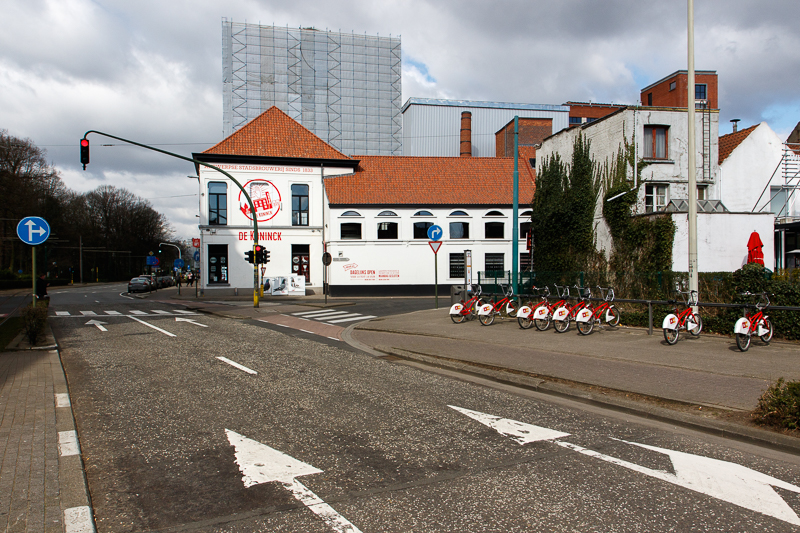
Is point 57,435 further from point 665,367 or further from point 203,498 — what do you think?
point 665,367

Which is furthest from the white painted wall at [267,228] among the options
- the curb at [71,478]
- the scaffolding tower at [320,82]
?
the curb at [71,478]

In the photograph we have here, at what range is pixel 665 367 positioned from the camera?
8680mm

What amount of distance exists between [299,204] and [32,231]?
2629cm

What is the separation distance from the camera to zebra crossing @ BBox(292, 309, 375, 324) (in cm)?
1902

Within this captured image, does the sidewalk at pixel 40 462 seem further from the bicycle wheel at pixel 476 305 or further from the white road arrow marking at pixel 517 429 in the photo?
the bicycle wheel at pixel 476 305

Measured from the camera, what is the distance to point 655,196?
2012cm

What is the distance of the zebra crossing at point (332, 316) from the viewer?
62.4ft

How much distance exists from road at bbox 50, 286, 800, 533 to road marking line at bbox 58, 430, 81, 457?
11 centimetres

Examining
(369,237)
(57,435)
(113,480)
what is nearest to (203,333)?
(57,435)

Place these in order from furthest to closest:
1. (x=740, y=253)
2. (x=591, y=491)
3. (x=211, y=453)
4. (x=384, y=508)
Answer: (x=740, y=253) → (x=211, y=453) → (x=591, y=491) → (x=384, y=508)

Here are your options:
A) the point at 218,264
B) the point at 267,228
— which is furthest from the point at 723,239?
the point at 218,264

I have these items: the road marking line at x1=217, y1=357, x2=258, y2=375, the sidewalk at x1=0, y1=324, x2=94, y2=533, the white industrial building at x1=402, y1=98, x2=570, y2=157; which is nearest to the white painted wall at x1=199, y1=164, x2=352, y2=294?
the white industrial building at x1=402, y1=98, x2=570, y2=157

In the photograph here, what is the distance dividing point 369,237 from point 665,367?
28419 mm

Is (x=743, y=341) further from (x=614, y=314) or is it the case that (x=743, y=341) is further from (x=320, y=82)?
(x=320, y=82)
